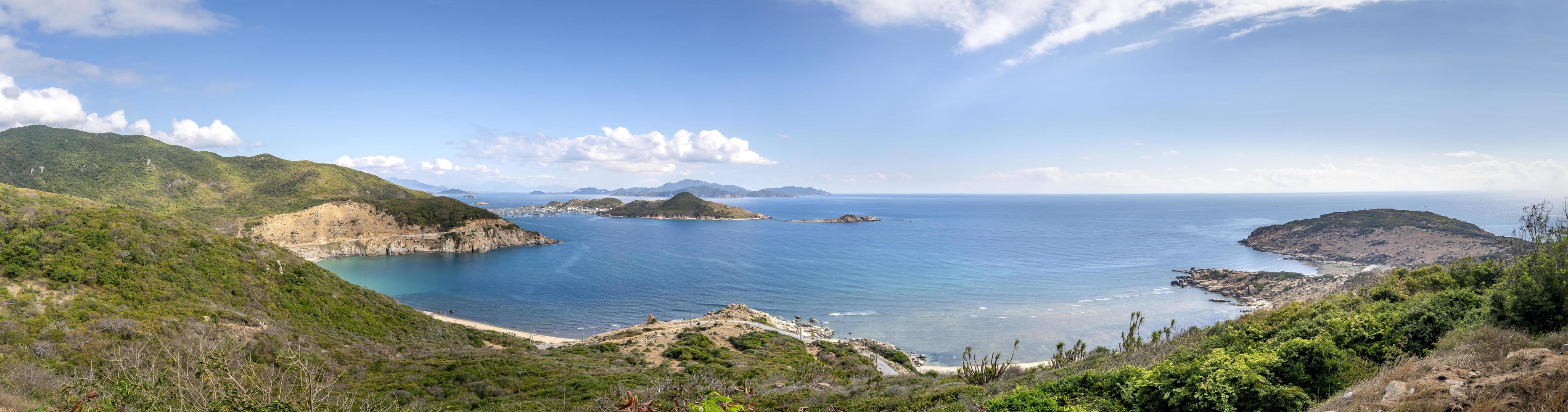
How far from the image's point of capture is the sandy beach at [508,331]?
35375mm

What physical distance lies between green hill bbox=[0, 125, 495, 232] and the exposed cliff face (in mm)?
2085

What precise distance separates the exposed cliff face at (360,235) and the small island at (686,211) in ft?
210

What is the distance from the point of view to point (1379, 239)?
2530 inches

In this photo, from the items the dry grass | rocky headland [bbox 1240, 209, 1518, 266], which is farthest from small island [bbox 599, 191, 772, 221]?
the dry grass

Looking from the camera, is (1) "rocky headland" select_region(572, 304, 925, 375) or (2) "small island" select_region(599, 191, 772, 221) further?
(2) "small island" select_region(599, 191, 772, 221)

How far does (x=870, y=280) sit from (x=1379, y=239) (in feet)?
209

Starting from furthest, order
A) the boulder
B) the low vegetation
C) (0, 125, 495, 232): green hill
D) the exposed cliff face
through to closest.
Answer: the exposed cliff face < (0, 125, 495, 232): green hill < the low vegetation < the boulder

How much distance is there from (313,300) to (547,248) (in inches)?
2433

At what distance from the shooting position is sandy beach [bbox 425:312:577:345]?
35375mm

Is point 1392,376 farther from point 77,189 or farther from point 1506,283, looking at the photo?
point 77,189

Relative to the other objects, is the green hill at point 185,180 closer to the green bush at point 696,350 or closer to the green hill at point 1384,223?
the green bush at point 696,350

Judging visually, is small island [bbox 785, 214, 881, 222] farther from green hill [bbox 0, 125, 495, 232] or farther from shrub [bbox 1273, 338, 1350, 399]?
shrub [bbox 1273, 338, 1350, 399]

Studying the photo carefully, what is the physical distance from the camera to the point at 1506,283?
8.95 metres

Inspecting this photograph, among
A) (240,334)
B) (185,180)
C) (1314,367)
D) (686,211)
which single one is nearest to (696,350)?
(240,334)
